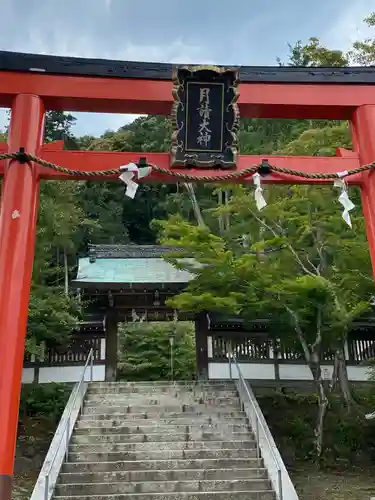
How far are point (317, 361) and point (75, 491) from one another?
196 inches

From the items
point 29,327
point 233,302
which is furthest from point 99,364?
point 233,302

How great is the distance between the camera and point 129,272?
1413 centimetres

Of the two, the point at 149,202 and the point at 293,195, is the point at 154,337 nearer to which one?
the point at 293,195

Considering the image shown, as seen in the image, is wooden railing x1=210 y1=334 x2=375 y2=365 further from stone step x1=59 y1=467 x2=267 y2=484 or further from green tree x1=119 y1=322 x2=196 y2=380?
stone step x1=59 y1=467 x2=267 y2=484

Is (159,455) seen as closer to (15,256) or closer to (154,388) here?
(154,388)

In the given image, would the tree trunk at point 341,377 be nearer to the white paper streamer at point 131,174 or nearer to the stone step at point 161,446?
the stone step at point 161,446

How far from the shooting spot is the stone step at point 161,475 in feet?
24.7

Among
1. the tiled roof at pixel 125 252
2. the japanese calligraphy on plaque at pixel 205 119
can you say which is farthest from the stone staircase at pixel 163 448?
the tiled roof at pixel 125 252

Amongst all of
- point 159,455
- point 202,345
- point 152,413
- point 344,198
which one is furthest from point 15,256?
point 202,345

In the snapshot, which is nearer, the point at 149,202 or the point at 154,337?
the point at 154,337

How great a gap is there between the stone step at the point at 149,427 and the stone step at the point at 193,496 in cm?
189

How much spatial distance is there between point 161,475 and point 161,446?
36.8 inches

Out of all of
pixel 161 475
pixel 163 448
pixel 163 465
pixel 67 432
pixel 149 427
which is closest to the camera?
pixel 161 475

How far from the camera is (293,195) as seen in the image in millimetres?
10523
